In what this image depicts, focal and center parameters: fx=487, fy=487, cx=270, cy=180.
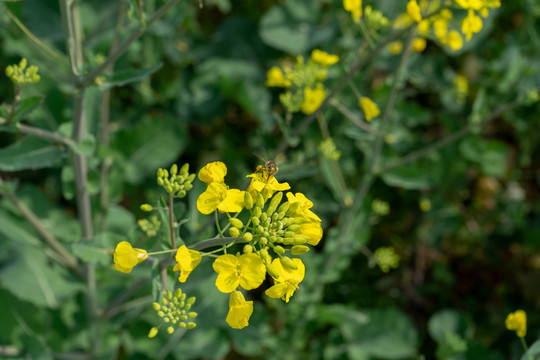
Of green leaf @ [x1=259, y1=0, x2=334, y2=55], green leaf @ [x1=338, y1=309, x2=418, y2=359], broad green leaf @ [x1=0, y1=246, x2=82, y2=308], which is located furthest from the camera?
green leaf @ [x1=259, y1=0, x2=334, y2=55]

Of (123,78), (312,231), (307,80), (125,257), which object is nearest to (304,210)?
(312,231)

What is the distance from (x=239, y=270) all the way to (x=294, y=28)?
315 centimetres

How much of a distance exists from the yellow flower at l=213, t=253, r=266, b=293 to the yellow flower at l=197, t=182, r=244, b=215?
0.56 ft

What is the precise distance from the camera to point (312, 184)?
4.08 metres

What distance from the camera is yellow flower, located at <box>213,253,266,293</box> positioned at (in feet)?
5.11

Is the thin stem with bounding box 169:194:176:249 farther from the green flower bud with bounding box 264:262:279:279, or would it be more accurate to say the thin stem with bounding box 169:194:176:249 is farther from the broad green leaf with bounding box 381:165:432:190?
the broad green leaf with bounding box 381:165:432:190

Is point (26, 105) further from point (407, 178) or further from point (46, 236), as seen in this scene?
point (407, 178)

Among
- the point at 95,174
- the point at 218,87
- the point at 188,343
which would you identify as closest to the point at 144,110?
the point at 218,87

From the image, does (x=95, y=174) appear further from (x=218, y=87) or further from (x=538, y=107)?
(x=538, y=107)

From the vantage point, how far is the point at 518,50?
419 cm

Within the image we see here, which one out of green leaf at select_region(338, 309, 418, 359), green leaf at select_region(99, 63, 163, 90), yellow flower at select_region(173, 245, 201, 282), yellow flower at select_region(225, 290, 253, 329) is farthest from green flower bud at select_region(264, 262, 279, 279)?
green leaf at select_region(338, 309, 418, 359)

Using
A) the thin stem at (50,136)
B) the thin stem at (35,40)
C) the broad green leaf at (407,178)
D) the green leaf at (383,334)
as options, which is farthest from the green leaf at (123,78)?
the green leaf at (383,334)

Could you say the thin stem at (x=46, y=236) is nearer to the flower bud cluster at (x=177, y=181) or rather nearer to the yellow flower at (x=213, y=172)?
the flower bud cluster at (x=177, y=181)

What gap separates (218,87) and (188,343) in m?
2.19
